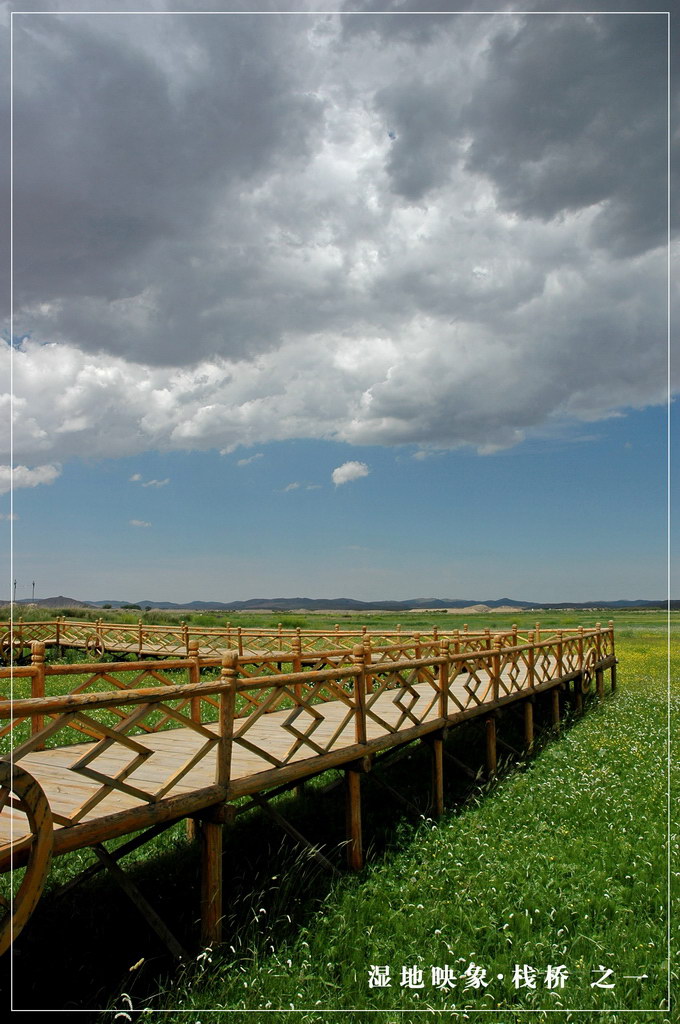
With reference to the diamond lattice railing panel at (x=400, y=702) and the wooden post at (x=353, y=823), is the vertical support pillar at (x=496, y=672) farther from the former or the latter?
the wooden post at (x=353, y=823)

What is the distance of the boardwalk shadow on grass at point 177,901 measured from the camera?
5.95 m

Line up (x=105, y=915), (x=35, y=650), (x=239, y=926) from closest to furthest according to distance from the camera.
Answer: (x=239, y=926), (x=105, y=915), (x=35, y=650)

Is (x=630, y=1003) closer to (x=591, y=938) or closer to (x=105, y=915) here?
(x=591, y=938)

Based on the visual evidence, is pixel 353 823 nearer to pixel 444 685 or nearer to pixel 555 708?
pixel 444 685

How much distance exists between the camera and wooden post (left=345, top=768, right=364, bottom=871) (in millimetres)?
8188

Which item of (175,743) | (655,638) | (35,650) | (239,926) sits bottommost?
(655,638)

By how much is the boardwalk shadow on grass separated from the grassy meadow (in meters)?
0.02

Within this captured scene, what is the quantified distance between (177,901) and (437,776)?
4.36 metres

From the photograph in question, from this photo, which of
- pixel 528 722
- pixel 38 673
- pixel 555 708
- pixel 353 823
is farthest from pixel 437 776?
pixel 555 708

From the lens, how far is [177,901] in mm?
7398

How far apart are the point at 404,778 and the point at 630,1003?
20.8ft

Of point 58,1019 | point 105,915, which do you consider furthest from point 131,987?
point 105,915

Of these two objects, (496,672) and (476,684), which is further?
(496,672)

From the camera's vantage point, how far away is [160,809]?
5695 millimetres
